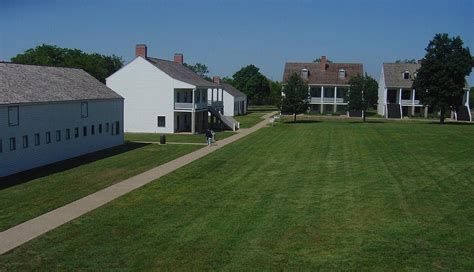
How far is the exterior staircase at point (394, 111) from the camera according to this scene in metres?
83.1

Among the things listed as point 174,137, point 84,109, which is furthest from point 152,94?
point 84,109

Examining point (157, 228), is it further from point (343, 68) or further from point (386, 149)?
point (343, 68)

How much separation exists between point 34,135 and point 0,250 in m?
16.3

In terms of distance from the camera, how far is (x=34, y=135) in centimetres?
2994

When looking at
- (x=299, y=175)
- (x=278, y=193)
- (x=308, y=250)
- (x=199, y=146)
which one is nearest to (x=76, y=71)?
(x=199, y=146)

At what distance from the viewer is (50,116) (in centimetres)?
3172

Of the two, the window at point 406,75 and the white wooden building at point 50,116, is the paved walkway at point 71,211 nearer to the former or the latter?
the white wooden building at point 50,116

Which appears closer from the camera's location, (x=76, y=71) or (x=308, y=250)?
(x=308, y=250)

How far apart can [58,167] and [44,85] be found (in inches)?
237

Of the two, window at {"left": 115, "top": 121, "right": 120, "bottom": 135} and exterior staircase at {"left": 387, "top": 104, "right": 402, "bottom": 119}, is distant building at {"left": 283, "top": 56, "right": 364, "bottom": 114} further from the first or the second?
window at {"left": 115, "top": 121, "right": 120, "bottom": 135}

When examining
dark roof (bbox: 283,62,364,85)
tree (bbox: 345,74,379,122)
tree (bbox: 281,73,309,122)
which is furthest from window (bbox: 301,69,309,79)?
tree (bbox: 281,73,309,122)

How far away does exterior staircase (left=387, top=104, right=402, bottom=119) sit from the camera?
8312 cm

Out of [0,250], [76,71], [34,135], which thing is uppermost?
[76,71]

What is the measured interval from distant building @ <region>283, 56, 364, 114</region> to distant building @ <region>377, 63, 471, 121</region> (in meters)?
5.56
